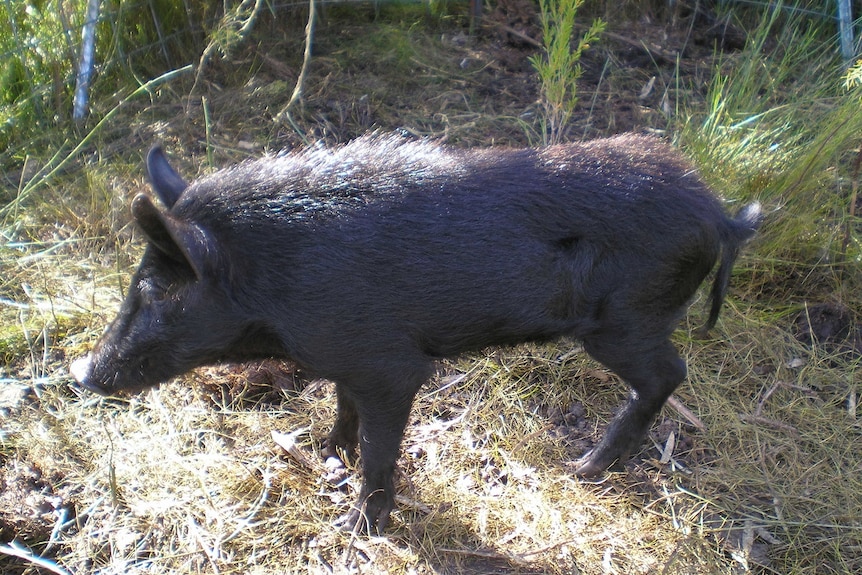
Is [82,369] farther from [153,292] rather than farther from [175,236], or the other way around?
[175,236]

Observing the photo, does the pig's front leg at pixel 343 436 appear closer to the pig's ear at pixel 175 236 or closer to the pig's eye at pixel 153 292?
the pig's eye at pixel 153 292

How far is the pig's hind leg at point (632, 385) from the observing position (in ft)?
9.36

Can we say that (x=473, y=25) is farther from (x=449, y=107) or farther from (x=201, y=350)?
(x=201, y=350)

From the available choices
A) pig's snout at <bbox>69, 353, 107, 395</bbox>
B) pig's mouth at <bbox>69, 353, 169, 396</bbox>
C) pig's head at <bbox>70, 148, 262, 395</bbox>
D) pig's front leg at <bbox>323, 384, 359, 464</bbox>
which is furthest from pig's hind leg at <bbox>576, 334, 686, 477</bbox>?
pig's snout at <bbox>69, 353, 107, 395</bbox>

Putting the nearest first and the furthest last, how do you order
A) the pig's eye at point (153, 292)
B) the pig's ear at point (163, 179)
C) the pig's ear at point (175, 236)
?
the pig's ear at point (175, 236) → the pig's eye at point (153, 292) → the pig's ear at point (163, 179)

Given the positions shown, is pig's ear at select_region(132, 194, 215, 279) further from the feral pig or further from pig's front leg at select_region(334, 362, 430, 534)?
pig's front leg at select_region(334, 362, 430, 534)

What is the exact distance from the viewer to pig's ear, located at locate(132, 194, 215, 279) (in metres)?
2.21

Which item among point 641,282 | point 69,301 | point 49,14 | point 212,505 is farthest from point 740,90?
point 49,14

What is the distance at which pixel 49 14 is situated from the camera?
4.67 meters

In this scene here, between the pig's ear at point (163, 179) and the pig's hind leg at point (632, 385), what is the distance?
5.34 feet

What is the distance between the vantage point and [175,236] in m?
2.27

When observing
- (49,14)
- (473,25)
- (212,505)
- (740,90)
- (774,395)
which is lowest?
(774,395)

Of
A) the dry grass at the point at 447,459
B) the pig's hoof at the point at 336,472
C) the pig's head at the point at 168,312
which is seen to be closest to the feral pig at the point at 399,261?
the pig's head at the point at 168,312

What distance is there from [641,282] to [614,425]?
2.51ft
